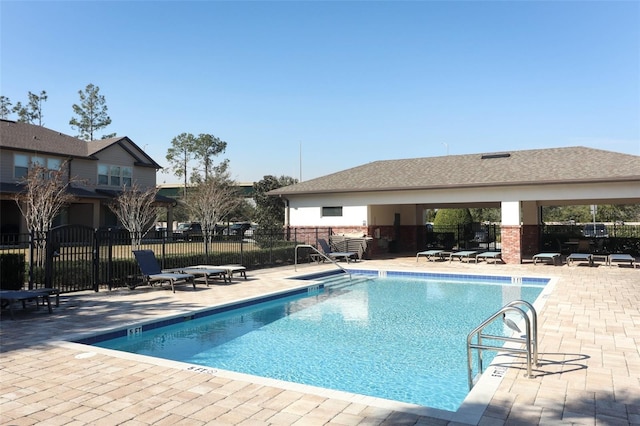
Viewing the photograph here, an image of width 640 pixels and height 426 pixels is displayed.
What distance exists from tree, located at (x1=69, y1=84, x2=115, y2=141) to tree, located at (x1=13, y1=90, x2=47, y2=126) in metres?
5.33

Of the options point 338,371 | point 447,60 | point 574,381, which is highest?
point 447,60

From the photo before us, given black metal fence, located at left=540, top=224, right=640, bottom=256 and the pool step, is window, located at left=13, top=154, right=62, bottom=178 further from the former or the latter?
black metal fence, located at left=540, top=224, right=640, bottom=256

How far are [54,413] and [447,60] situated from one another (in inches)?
649

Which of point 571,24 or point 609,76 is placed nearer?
point 571,24

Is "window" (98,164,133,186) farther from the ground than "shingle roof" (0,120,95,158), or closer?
closer

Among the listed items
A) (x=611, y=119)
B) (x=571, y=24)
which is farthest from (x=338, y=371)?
(x=611, y=119)

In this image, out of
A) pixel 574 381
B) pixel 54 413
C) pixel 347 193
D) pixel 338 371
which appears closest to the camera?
pixel 54 413

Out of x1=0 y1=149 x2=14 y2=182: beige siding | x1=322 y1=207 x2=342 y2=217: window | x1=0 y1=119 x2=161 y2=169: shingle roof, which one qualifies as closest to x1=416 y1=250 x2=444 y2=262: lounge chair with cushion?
x1=322 y1=207 x2=342 y2=217: window

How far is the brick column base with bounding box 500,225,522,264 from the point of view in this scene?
18611mm

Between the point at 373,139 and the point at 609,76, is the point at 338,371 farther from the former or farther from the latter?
the point at 373,139

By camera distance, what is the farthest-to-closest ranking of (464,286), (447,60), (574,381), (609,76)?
(447,60), (609,76), (464,286), (574,381)

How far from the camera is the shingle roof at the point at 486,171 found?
17.8 meters

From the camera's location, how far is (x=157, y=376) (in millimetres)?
5121

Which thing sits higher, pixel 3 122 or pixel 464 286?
pixel 3 122
